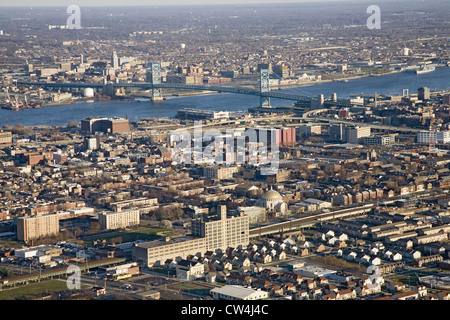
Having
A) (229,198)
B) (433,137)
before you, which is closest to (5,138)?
(229,198)

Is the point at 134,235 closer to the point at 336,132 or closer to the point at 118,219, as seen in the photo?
the point at 118,219

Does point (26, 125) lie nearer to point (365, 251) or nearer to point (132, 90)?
point (132, 90)

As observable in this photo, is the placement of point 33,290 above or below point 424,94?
below

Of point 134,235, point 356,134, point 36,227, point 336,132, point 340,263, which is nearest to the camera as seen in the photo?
point 340,263

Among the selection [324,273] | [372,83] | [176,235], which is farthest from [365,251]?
[372,83]

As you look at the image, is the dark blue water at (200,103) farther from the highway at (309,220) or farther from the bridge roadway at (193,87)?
the highway at (309,220)

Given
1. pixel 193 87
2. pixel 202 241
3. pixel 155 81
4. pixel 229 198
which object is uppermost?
pixel 155 81

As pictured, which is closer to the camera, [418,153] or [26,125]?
[418,153]
